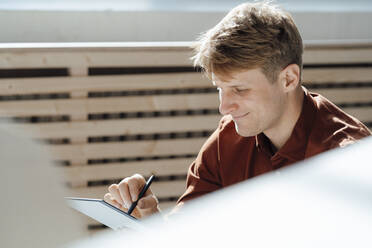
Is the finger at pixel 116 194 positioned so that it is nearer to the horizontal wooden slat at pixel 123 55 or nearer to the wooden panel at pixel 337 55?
the horizontal wooden slat at pixel 123 55

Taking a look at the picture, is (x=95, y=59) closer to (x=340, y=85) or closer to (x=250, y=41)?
(x=340, y=85)

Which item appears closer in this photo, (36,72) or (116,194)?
(116,194)

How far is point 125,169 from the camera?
3.16 meters

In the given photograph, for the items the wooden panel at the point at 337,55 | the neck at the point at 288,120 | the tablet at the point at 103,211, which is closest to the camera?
the tablet at the point at 103,211

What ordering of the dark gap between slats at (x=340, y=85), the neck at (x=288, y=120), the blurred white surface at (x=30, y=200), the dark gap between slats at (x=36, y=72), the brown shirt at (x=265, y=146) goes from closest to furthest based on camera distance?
1. the blurred white surface at (x=30, y=200)
2. the brown shirt at (x=265, y=146)
3. the neck at (x=288, y=120)
4. the dark gap between slats at (x=36, y=72)
5. the dark gap between slats at (x=340, y=85)

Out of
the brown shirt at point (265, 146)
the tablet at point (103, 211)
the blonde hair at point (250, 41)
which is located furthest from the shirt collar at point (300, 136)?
the tablet at point (103, 211)

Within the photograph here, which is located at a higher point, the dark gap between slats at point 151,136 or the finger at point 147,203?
the finger at point 147,203

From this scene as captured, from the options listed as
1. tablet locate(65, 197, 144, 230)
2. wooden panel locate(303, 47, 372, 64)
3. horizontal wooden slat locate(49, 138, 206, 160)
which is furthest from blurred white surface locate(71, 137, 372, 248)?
wooden panel locate(303, 47, 372, 64)

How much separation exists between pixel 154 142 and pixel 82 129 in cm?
39

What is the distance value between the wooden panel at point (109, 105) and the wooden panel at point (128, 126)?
58 millimetres

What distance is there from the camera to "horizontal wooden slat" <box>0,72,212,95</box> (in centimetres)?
295

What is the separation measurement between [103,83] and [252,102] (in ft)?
4.90

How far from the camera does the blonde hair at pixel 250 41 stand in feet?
5.21

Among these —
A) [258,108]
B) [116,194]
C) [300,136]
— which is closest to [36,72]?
[116,194]
